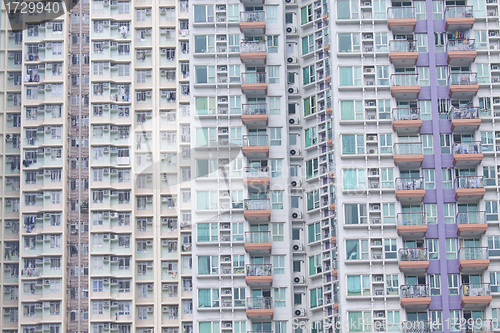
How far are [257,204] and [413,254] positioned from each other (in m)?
11.7

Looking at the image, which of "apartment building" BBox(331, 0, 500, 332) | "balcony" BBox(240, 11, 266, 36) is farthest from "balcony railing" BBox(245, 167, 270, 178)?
"balcony" BBox(240, 11, 266, 36)

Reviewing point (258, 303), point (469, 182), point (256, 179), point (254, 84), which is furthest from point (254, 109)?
point (469, 182)

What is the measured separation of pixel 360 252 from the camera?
84.6 metres

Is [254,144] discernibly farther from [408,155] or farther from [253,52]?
[408,155]

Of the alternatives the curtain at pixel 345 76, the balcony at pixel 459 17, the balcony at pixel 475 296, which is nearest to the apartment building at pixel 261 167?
the curtain at pixel 345 76

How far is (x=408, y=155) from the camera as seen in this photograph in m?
85.6

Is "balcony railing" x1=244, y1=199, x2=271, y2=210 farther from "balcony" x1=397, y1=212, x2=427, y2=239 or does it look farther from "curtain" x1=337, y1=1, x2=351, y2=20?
"curtain" x1=337, y1=1, x2=351, y2=20

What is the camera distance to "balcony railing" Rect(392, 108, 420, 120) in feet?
284

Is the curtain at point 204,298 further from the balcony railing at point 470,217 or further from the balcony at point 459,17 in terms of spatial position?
the balcony at point 459,17

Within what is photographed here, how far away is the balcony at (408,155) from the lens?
85.4m

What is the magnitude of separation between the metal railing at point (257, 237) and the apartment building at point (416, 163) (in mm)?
5307

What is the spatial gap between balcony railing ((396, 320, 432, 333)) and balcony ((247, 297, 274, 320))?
9401 mm

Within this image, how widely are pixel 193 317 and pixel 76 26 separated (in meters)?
26.8

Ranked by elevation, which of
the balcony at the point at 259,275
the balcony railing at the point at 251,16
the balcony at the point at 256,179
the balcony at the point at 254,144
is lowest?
the balcony at the point at 259,275
